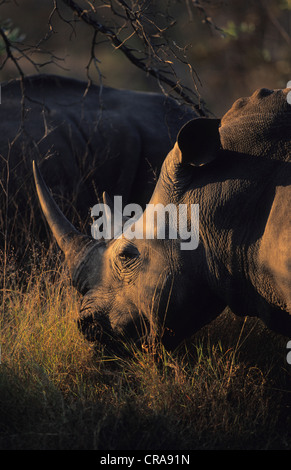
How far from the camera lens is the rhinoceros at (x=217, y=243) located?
3.42 m

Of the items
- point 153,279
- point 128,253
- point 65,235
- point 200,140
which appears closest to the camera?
point 200,140

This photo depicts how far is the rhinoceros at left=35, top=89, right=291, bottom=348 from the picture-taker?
342 cm

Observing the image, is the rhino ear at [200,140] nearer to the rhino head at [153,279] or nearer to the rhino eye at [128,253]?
the rhino head at [153,279]

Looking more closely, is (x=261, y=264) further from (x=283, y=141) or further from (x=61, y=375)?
(x=61, y=375)

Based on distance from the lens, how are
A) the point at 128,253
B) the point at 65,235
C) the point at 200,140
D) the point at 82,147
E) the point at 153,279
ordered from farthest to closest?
the point at 82,147
the point at 65,235
the point at 128,253
the point at 153,279
the point at 200,140

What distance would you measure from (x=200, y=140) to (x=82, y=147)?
2900 mm

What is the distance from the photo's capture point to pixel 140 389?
3820 mm

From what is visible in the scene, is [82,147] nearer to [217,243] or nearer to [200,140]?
[200,140]

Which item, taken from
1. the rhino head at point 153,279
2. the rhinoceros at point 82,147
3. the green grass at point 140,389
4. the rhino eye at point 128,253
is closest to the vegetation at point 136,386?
the green grass at point 140,389

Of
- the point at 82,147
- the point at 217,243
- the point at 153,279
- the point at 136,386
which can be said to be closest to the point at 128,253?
the point at 153,279

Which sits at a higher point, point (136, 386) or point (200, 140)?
point (200, 140)

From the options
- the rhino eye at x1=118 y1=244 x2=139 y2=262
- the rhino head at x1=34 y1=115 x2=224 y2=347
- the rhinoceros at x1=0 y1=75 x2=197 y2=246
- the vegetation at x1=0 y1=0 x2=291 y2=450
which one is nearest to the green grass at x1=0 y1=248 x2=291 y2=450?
the vegetation at x1=0 y1=0 x2=291 y2=450

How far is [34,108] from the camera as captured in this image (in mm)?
6406

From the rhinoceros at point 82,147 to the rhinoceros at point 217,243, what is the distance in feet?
6.64
